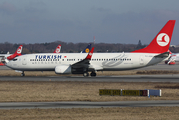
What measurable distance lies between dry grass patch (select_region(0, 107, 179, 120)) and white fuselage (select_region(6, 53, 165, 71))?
27164 millimetres

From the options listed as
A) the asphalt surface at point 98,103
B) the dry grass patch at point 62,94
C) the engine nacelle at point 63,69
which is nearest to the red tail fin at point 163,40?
the asphalt surface at point 98,103

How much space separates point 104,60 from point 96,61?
127cm

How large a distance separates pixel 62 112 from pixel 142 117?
4.32m

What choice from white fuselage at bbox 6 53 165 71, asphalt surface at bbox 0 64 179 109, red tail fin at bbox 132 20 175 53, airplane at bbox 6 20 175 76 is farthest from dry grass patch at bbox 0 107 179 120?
red tail fin at bbox 132 20 175 53

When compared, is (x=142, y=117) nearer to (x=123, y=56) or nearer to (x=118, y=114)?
(x=118, y=114)

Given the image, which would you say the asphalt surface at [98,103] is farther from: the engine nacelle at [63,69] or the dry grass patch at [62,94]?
the dry grass patch at [62,94]

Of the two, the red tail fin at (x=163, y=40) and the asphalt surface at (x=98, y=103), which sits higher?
the red tail fin at (x=163, y=40)

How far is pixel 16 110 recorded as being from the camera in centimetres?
1579

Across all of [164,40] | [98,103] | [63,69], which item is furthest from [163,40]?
[98,103]

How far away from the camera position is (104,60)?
43.5 metres

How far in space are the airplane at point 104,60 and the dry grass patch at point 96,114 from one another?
1015 inches

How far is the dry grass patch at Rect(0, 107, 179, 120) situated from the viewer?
1359 centimetres

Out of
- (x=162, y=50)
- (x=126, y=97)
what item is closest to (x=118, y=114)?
(x=126, y=97)

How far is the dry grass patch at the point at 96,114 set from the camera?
13594mm
